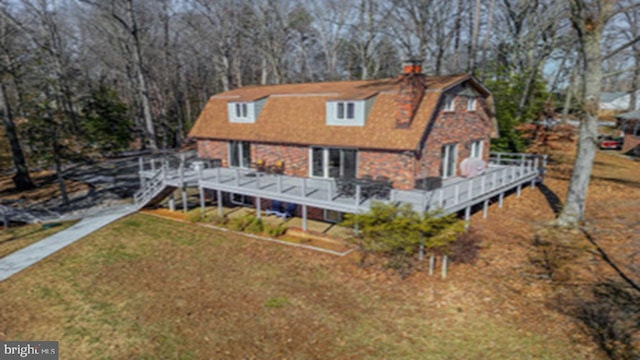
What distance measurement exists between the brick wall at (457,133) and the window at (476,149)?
29 cm

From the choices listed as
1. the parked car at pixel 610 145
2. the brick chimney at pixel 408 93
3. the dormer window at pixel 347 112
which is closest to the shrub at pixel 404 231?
the brick chimney at pixel 408 93

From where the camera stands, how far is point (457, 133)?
18.7 meters

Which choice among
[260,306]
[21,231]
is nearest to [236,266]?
[260,306]

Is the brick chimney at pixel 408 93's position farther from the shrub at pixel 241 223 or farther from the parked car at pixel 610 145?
the parked car at pixel 610 145

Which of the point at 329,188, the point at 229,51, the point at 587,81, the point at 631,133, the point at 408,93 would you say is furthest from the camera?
the point at 229,51

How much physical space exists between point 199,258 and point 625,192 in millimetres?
22400

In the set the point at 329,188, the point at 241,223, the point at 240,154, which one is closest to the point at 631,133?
the point at 329,188

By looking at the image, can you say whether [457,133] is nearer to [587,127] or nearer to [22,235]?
[587,127]

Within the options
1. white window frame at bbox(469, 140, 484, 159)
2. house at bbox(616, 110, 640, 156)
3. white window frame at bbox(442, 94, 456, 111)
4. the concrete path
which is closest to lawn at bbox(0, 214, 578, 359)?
the concrete path

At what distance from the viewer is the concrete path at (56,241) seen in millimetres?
13883

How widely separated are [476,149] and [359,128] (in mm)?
8339

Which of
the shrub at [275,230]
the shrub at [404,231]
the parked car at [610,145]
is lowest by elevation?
the shrub at [275,230]

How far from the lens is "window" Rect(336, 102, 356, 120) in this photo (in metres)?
17.3

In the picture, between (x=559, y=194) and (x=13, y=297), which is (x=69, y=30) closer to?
(x=13, y=297)
